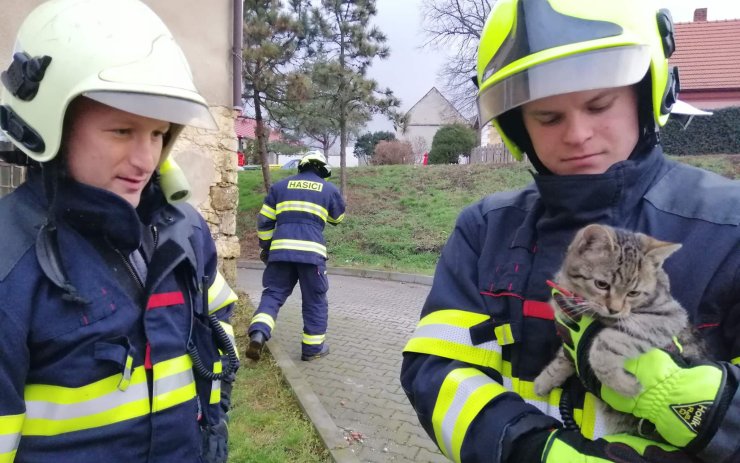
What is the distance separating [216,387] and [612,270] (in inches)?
64.9

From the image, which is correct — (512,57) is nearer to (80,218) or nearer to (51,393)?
(80,218)

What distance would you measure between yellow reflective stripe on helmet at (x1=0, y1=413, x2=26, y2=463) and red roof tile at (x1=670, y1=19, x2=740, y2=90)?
79.9 feet

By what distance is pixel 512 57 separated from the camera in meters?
1.66

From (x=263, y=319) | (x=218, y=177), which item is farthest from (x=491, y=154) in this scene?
(x=263, y=319)

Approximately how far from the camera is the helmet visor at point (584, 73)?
4.93 feet

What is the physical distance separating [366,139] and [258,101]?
2940 cm

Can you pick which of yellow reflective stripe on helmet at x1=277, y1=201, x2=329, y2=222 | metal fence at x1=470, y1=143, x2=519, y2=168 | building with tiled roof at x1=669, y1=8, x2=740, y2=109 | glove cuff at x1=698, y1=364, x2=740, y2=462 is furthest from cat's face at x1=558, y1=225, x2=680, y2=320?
building with tiled roof at x1=669, y1=8, x2=740, y2=109

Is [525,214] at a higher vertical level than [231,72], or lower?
lower

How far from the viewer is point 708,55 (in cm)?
2222

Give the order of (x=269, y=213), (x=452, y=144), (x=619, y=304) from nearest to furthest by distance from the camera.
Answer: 1. (x=619, y=304)
2. (x=269, y=213)
3. (x=452, y=144)

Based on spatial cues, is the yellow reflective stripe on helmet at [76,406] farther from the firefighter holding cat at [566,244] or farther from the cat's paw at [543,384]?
the cat's paw at [543,384]

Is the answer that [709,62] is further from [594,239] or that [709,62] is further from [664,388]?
[664,388]

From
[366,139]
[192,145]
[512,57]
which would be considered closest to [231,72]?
[192,145]

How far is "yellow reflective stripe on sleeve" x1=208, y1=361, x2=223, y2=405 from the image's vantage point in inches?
82.5
